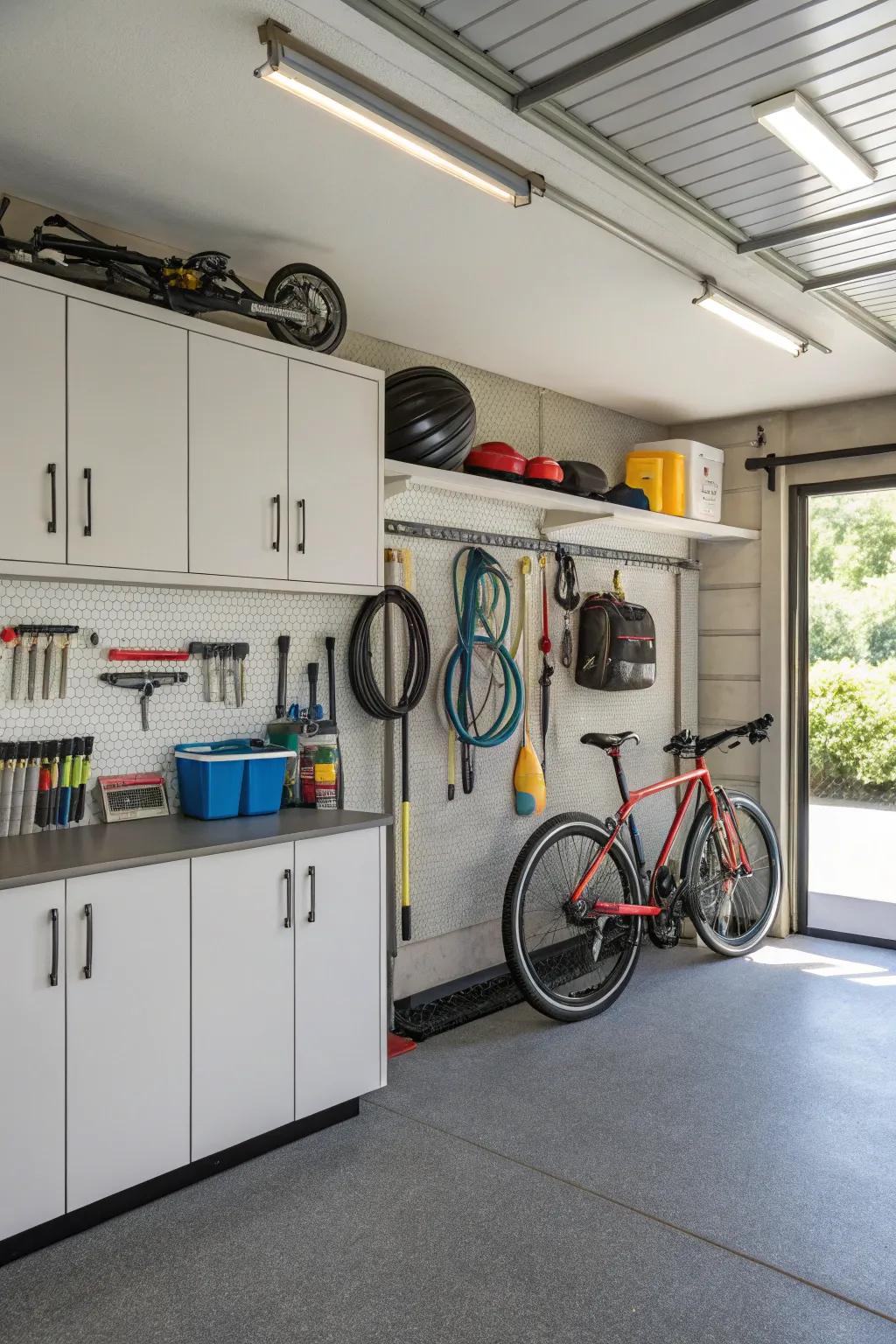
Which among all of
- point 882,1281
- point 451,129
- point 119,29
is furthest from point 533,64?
point 882,1281

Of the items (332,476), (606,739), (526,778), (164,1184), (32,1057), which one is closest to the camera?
(32,1057)

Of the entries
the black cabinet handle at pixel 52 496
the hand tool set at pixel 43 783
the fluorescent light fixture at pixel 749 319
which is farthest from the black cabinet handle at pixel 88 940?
the fluorescent light fixture at pixel 749 319

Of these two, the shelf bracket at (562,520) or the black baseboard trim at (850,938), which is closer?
the shelf bracket at (562,520)

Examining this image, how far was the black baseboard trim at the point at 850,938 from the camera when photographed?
5.34 meters

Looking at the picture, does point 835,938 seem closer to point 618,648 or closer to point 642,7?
point 618,648

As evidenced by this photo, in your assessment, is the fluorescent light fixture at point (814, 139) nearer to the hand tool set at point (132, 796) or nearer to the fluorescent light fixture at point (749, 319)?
the fluorescent light fixture at point (749, 319)

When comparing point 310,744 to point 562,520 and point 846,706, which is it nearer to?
point 562,520

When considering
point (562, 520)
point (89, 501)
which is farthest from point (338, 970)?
point (562, 520)

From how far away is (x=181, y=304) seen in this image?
9.87 feet

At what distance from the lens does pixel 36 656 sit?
3041 mm

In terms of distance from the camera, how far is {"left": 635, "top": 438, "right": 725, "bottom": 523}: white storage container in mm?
5422

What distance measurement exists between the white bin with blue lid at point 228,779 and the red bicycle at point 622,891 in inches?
46.6

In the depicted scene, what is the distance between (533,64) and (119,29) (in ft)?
3.04

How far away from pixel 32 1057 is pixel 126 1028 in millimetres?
259
